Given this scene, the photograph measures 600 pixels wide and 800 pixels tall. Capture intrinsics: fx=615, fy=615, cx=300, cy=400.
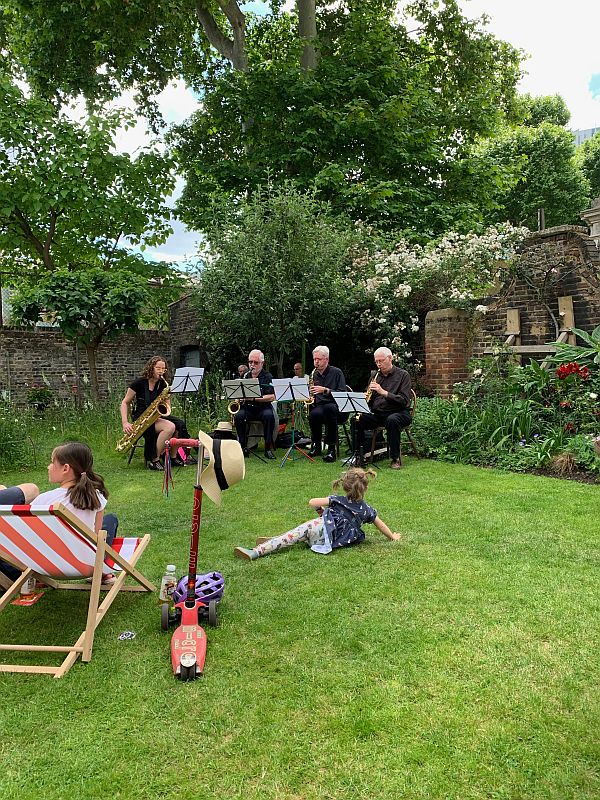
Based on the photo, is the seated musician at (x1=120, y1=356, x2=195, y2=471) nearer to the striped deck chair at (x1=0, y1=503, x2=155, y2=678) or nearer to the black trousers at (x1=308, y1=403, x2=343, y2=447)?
the black trousers at (x1=308, y1=403, x2=343, y2=447)

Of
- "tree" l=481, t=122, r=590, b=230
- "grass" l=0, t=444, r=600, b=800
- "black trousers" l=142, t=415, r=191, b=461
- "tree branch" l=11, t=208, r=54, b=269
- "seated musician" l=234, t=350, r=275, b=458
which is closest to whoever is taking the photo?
"grass" l=0, t=444, r=600, b=800

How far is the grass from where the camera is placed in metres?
2.07

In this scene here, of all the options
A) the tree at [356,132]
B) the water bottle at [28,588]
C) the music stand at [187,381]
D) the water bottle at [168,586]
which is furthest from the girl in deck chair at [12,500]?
the tree at [356,132]

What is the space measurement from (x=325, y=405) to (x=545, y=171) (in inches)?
866

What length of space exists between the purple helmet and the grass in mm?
137

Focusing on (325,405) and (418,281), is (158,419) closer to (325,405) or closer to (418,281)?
(325,405)

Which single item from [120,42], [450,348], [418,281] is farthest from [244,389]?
[120,42]

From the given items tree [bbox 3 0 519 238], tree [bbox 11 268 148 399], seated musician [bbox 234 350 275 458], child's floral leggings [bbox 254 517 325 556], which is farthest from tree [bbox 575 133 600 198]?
child's floral leggings [bbox 254 517 325 556]

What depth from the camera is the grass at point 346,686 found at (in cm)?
207

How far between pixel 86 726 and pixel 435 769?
4.41ft

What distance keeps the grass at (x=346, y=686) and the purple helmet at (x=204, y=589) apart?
137 mm

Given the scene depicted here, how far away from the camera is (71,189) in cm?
1309

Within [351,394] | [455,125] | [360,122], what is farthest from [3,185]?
[455,125]

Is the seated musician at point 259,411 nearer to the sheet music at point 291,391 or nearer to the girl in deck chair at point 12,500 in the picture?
the sheet music at point 291,391
